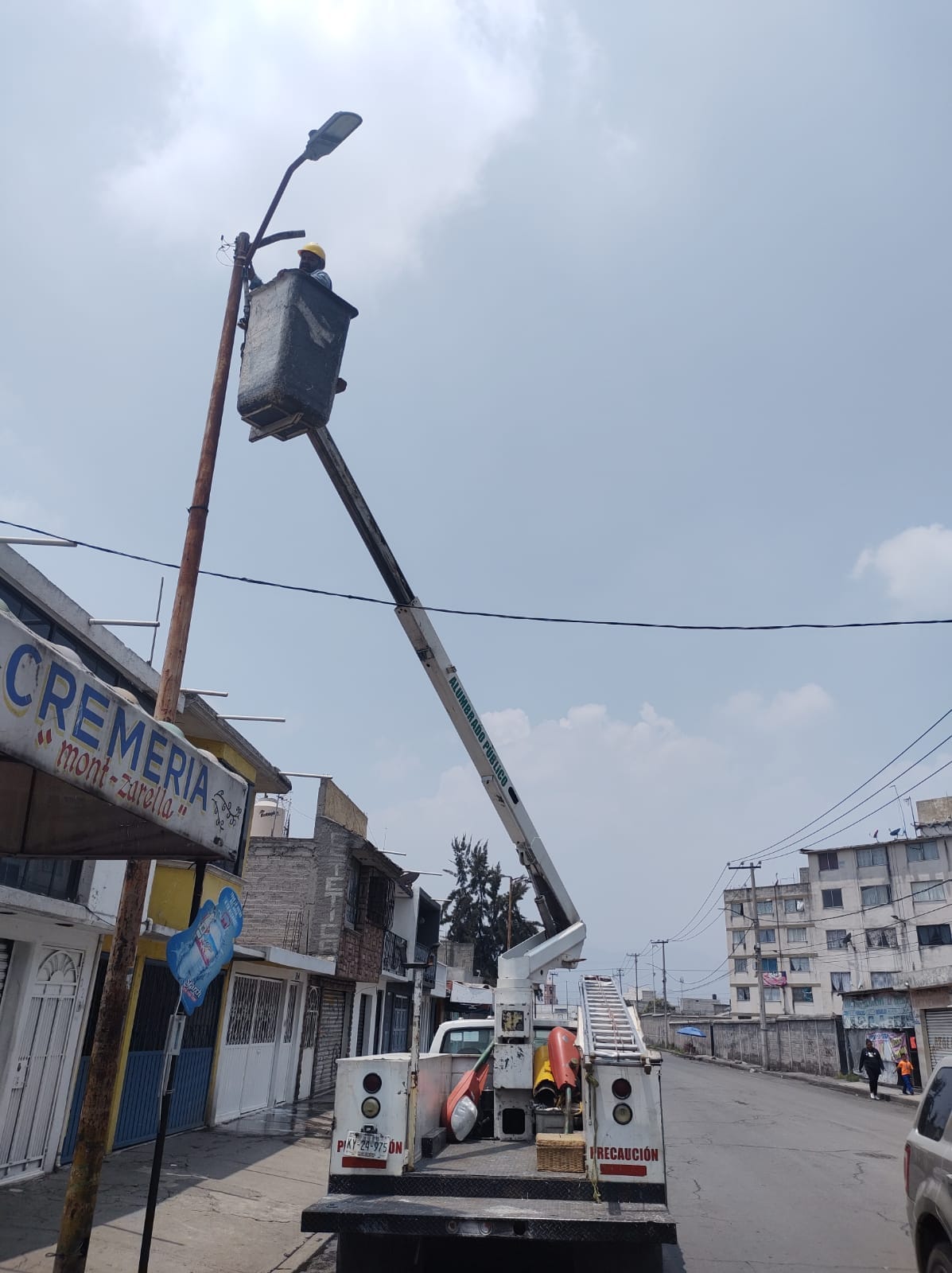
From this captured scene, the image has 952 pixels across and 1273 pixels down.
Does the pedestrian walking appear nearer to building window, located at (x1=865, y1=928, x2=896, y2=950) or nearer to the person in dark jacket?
the person in dark jacket

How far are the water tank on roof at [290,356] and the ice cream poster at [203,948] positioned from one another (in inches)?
152

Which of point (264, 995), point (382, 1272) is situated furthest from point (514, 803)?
point (264, 995)

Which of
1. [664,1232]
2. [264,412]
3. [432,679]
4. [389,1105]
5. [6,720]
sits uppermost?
[264,412]

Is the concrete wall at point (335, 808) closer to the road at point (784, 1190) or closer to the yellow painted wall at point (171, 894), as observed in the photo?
the yellow painted wall at point (171, 894)

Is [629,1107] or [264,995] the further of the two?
[264,995]

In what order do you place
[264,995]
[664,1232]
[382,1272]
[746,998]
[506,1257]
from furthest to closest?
[746,998], [264,995], [506,1257], [382,1272], [664,1232]

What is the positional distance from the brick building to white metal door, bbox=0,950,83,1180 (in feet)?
33.8

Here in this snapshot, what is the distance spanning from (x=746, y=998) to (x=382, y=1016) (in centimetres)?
5644

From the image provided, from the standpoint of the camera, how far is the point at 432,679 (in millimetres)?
9664

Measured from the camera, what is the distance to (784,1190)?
10.9 m

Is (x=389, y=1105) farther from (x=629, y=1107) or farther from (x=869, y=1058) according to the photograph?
(x=869, y=1058)

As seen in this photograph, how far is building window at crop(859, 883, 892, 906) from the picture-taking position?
2341 inches

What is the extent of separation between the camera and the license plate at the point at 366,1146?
5.89m

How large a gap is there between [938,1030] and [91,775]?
32660 millimetres
